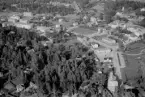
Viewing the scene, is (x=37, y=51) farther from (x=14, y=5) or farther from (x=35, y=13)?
(x=14, y=5)

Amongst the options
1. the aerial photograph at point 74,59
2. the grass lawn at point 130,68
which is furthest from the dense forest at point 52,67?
the grass lawn at point 130,68

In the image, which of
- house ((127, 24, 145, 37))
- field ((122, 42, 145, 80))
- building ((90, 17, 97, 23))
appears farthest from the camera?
building ((90, 17, 97, 23))

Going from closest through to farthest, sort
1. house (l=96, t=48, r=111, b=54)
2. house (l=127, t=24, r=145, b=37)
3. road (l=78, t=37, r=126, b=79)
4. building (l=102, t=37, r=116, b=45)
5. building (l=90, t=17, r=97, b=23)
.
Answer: road (l=78, t=37, r=126, b=79), house (l=96, t=48, r=111, b=54), building (l=102, t=37, r=116, b=45), house (l=127, t=24, r=145, b=37), building (l=90, t=17, r=97, b=23)

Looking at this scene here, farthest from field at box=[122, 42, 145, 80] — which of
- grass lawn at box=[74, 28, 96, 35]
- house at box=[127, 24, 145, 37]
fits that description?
grass lawn at box=[74, 28, 96, 35]

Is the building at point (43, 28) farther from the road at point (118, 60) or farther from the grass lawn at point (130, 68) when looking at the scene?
the grass lawn at point (130, 68)

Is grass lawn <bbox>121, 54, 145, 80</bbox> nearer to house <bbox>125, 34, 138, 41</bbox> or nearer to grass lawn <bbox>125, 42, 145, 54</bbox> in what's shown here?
grass lawn <bbox>125, 42, 145, 54</bbox>

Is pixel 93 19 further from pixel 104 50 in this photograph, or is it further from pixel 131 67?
pixel 131 67

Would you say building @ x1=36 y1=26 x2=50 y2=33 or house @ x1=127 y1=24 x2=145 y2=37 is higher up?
building @ x1=36 y1=26 x2=50 y2=33

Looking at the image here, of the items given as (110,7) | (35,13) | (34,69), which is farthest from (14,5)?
(34,69)
